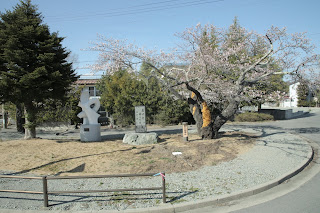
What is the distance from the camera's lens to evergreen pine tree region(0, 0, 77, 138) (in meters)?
10.5

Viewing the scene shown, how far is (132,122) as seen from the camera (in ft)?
71.0

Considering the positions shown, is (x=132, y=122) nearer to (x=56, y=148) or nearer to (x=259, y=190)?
(x=56, y=148)

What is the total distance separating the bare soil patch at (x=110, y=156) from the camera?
24.3ft

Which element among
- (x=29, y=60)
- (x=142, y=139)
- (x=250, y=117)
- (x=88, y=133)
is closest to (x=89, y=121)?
(x=88, y=133)

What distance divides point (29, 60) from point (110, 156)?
6351 millimetres

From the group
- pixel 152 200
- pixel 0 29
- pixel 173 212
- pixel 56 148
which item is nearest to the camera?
pixel 173 212

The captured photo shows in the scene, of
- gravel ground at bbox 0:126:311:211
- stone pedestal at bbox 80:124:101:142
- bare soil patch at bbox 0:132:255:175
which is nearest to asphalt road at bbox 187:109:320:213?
gravel ground at bbox 0:126:311:211

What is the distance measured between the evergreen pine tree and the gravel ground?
16.0 ft

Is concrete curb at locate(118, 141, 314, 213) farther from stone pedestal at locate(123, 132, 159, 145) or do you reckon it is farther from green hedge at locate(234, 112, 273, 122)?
green hedge at locate(234, 112, 273, 122)

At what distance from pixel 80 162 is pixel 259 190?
578 cm

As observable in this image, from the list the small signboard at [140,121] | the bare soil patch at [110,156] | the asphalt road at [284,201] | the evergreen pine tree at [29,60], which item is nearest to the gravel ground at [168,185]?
the asphalt road at [284,201]

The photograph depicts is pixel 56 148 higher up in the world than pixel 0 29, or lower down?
lower down

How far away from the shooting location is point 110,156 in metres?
8.75

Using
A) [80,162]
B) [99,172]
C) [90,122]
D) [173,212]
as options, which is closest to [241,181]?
[173,212]
